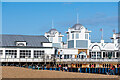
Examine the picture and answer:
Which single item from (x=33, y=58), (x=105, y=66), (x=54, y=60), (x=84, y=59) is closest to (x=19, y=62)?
(x=33, y=58)

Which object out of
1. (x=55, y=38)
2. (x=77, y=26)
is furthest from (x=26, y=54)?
(x=55, y=38)

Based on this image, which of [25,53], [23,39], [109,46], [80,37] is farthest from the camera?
[109,46]

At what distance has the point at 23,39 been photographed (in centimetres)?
6425

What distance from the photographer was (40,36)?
67.2 metres

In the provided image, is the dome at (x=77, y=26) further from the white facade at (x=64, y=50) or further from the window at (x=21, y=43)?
the window at (x=21, y=43)

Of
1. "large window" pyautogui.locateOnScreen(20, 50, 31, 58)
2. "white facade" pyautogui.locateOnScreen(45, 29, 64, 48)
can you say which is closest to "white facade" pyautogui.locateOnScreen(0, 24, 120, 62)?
"large window" pyautogui.locateOnScreen(20, 50, 31, 58)

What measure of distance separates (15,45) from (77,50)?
619 inches

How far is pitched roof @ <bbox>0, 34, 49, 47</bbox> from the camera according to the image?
6144 centimetres

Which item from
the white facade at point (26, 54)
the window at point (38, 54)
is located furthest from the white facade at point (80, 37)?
the window at point (38, 54)

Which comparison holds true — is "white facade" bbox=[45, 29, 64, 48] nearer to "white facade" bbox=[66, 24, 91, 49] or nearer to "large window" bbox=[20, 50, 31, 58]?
"white facade" bbox=[66, 24, 91, 49]

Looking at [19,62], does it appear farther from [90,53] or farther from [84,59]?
[90,53]

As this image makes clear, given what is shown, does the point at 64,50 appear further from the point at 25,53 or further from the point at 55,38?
the point at 55,38

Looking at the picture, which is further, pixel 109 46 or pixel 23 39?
pixel 109 46

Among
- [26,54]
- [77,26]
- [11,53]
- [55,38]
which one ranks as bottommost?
[26,54]
